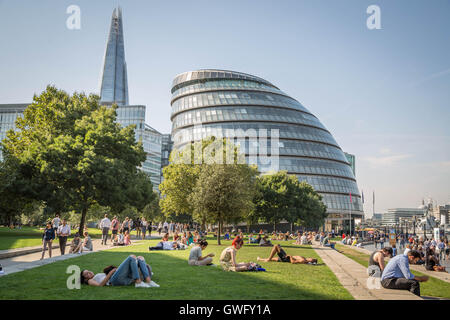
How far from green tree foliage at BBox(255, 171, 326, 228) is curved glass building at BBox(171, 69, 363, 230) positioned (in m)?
22.1

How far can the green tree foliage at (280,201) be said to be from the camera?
6419 centimetres

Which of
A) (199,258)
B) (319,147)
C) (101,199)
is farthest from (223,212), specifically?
(319,147)

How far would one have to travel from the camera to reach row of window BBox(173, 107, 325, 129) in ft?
310

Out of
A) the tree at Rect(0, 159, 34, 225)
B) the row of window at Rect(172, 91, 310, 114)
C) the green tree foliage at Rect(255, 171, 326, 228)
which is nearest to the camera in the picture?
the tree at Rect(0, 159, 34, 225)

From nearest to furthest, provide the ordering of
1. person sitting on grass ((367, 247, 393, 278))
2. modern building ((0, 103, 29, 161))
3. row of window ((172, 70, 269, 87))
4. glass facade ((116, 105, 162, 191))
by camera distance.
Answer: person sitting on grass ((367, 247, 393, 278)) < row of window ((172, 70, 269, 87)) < glass facade ((116, 105, 162, 191)) < modern building ((0, 103, 29, 161))

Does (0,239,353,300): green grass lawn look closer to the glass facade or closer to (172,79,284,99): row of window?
A: (172,79,284,99): row of window

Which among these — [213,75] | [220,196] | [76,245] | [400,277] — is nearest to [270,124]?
[213,75]

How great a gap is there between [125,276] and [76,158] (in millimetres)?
31265

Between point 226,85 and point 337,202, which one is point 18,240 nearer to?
point 226,85

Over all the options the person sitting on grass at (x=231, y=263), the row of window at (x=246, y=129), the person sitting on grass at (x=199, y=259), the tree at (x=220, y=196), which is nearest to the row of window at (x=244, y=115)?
the row of window at (x=246, y=129)

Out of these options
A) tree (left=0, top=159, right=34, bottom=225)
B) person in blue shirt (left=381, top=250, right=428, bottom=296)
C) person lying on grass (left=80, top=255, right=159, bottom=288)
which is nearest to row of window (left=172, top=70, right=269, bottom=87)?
tree (left=0, top=159, right=34, bottom=225)

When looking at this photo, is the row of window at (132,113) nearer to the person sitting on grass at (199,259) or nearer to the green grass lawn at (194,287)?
the person sitting on grass at (199,259)
